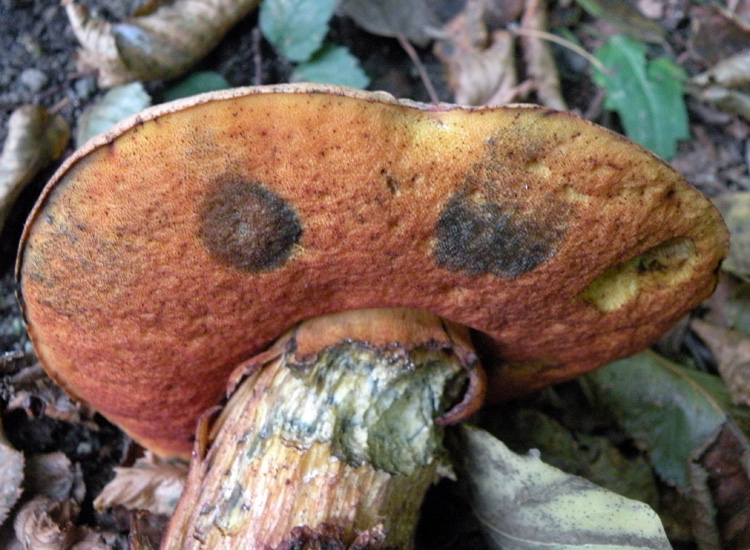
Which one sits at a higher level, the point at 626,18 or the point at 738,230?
the point at 626,18

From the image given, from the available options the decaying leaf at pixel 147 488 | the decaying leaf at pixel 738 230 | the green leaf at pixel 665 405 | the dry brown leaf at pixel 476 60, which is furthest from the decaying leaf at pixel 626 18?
the decaying leaf at pixel 147 488

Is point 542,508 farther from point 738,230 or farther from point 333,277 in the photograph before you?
point 738,230

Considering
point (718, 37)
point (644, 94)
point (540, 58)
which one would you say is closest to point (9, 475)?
point (540, 58)

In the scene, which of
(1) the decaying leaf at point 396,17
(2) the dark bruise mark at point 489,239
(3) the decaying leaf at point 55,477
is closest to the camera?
(2) the dark bruise mark at point 489,239

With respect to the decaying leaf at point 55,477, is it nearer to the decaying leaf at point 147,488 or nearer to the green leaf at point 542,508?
the decaying leaf at point 147,488

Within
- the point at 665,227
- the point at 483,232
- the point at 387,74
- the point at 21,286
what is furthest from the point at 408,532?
the point at 387,74

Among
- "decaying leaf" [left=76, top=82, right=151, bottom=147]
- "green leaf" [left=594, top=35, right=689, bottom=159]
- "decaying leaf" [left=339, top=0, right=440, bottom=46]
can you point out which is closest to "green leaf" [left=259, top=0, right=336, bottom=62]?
"decaying leaf" [left=339, top=0, right=440, bottom=46]
